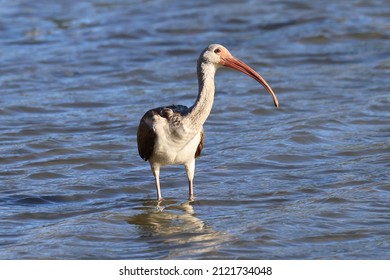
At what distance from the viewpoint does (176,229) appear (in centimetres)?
935

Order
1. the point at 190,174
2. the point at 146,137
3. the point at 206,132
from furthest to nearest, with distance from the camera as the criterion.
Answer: the point at 206,132
the point at 190,174
the point at 146,137

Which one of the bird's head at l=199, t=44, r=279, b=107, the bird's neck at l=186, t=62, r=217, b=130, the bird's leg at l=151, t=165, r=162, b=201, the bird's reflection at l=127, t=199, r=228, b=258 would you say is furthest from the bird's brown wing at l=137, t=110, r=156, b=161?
the bird's head at l=199, t=44, r=279, b=107

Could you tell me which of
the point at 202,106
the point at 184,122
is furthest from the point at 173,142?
the point at 202,106

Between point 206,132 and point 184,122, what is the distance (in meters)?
3.67

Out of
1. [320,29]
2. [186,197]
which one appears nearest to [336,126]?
[186,197]

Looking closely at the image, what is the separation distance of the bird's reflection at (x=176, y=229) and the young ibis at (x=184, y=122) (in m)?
0.53

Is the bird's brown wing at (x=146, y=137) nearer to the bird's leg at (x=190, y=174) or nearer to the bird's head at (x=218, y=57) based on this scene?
the bird's leg at (x=190, y=174)

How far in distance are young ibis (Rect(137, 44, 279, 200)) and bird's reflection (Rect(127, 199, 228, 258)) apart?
0.53 m

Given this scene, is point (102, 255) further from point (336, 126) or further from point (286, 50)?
point (286, 50)

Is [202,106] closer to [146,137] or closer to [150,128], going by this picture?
[150,128]

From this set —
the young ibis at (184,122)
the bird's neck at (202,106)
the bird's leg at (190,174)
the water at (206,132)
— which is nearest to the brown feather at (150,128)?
the young ibis at (184,122)

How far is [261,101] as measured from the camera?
14.8 m

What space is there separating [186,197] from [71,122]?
3.82 meters

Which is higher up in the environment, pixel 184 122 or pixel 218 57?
pixel 218 57
